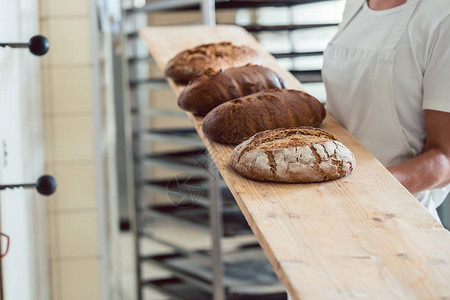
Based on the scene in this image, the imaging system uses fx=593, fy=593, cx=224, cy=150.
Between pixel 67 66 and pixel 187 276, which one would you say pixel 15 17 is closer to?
pixel 67 66

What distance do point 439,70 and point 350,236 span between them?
0.60 m

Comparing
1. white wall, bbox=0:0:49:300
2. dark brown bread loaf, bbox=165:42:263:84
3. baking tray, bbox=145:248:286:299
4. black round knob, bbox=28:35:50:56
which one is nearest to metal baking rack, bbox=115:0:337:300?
baking tray, bbox=145:248:286:299

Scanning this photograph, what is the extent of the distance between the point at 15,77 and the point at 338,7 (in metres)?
2.32

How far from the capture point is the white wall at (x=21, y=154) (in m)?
1.69

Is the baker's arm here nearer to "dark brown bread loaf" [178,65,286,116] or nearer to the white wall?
"dark brown bread loaf" [178,65,286,116]

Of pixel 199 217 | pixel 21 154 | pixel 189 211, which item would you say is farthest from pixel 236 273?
pixel 21 154

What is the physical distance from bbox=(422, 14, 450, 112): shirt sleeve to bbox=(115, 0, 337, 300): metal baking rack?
1972mm

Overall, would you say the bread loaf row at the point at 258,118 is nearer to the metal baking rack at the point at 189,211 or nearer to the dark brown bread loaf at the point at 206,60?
the dark brown bread loaf at the point at 206,60

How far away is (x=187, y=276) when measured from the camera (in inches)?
146

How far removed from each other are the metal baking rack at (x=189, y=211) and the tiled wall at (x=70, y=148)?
680 millimetres

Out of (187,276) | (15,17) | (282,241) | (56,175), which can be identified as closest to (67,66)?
(56,175)

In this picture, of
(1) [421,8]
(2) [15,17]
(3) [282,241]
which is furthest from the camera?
(2) [15,17]

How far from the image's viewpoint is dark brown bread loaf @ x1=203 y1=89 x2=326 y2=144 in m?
1.20

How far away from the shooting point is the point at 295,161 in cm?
101
